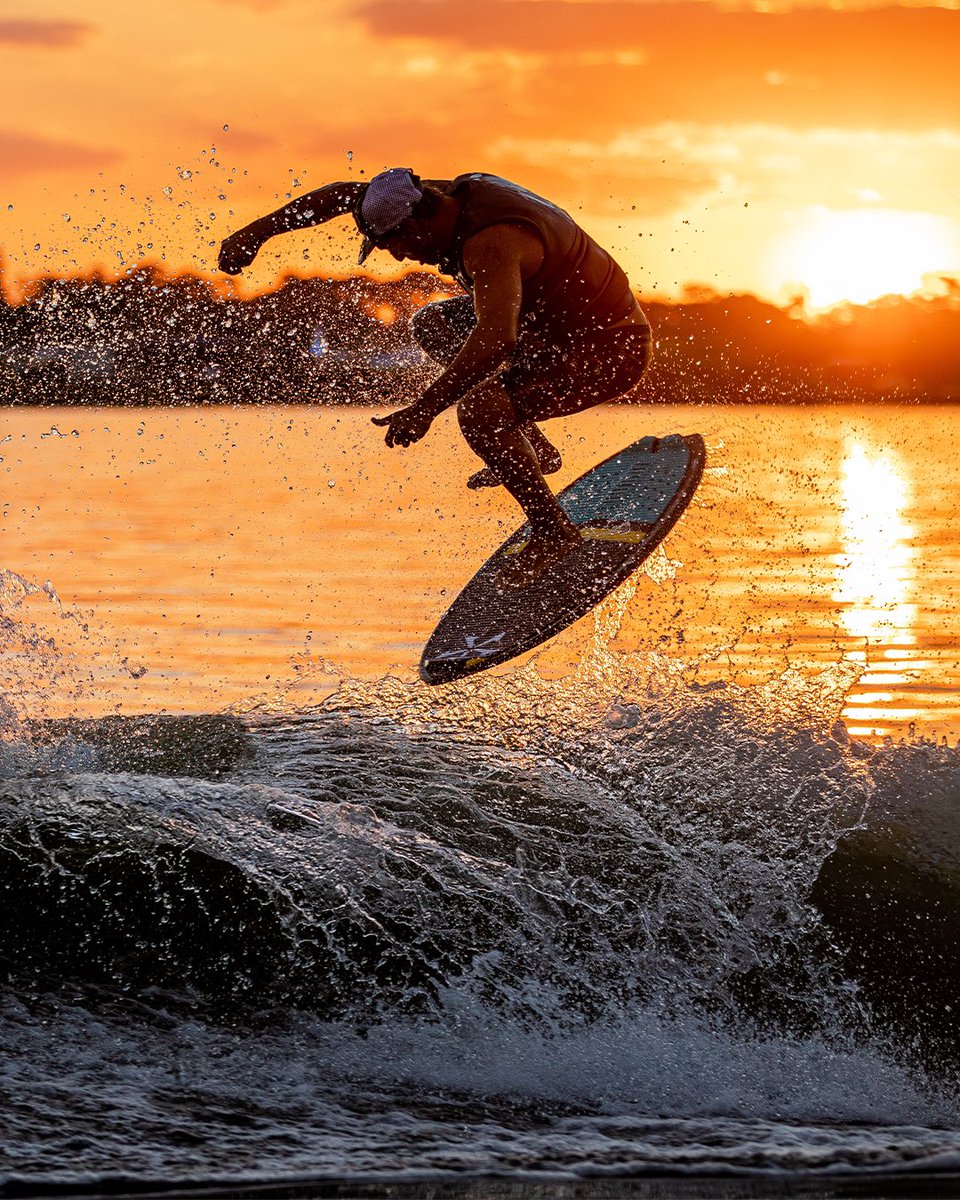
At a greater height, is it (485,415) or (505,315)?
(505,315)

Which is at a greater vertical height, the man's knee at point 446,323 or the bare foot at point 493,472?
the man's knee at point 446,323

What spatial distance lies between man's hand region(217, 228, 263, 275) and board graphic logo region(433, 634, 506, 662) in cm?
209

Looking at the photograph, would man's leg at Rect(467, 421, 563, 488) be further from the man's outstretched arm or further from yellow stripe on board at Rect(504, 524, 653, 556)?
the man's outstretched arm

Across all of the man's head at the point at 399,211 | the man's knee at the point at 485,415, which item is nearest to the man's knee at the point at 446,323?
the man's knee at the point at 485,415

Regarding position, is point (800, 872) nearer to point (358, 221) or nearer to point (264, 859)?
point (264, 859)

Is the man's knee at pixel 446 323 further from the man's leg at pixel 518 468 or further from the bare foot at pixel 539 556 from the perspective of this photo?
the bare foot at pixel 539 556

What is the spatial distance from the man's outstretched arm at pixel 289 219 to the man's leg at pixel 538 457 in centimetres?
147

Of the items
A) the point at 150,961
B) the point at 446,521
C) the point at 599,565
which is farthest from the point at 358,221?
the point at 446,521

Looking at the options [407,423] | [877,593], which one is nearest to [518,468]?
[407,423]

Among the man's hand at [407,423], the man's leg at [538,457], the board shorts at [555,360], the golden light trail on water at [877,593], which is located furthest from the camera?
the golden light trail on water at [877,593]

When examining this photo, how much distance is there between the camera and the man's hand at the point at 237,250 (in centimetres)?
696

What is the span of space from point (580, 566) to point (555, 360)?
3.40ft

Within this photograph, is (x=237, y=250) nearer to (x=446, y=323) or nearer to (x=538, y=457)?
(x=446, y=323)

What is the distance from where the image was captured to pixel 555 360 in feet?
24.0
